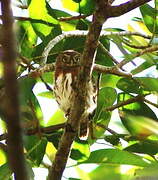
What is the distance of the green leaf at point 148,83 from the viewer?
7.36ft

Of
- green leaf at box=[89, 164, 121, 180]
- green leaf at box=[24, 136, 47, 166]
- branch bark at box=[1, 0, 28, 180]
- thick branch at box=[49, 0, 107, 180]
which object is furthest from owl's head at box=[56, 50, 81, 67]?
branch bark at box=[1, 0, 28, 180]

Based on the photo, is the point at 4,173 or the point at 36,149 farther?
the point at 36,149

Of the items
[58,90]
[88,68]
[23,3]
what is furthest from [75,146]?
[88,68]

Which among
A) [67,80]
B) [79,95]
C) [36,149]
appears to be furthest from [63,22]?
[79,95]

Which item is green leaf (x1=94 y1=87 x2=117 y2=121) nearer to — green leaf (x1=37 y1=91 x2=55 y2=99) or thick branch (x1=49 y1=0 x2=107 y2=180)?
green leaf (x1=37 y1=91 x2=55 y2=99)

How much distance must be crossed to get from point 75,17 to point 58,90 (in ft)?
1.60

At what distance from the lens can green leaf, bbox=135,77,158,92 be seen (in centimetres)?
224

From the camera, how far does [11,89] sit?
0.34m

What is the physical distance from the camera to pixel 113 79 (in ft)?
8.85

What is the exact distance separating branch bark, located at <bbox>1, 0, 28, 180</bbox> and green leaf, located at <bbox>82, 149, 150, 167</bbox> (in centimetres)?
159

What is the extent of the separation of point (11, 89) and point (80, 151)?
206 cm

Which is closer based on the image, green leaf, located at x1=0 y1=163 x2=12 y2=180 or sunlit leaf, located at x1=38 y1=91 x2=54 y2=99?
green leaf, located at x1=0 y1=163 x2=12 y2=180

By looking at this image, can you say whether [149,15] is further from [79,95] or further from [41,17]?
[79,95]

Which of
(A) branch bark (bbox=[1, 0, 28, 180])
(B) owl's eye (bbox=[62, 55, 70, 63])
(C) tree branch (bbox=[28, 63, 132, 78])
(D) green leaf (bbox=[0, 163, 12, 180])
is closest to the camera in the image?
(A) branch bark (bbox=[1, 0, 28, 180])
